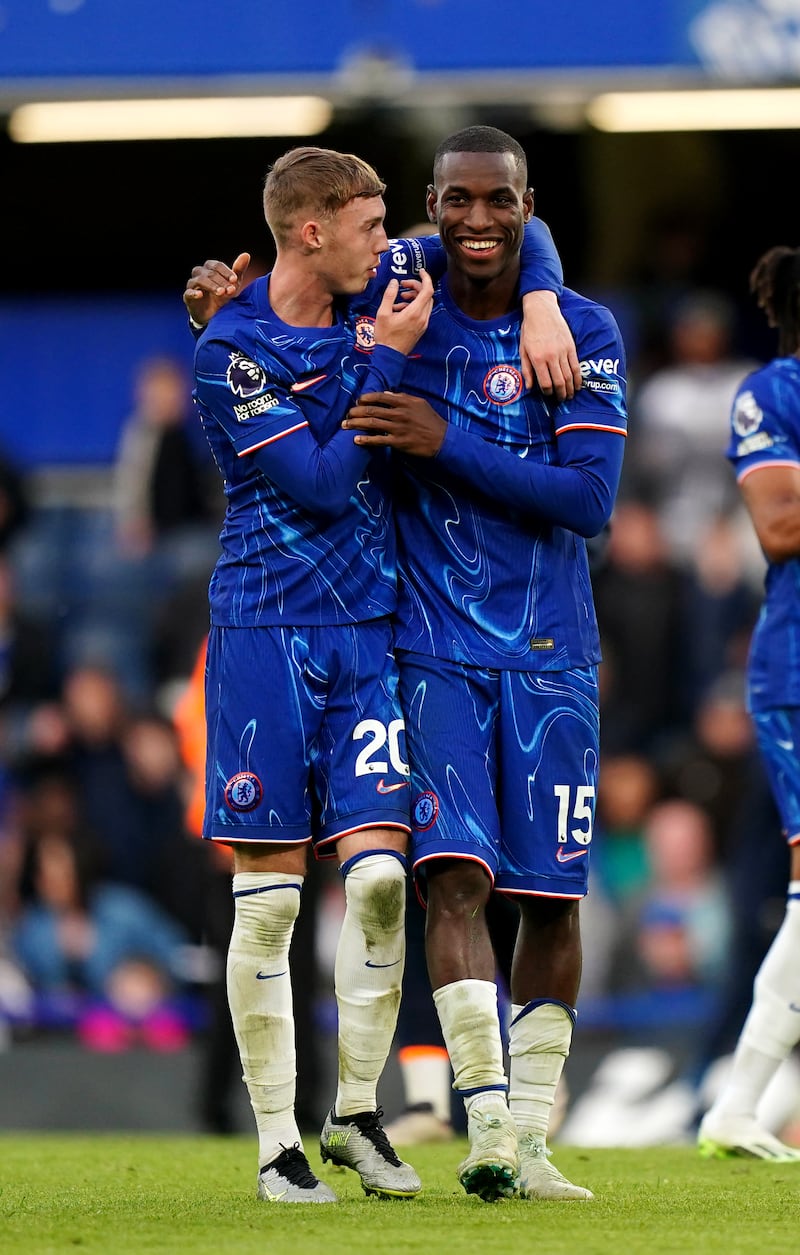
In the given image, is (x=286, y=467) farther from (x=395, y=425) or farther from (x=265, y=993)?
(x=265, y=993)

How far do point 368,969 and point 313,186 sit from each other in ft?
5.46

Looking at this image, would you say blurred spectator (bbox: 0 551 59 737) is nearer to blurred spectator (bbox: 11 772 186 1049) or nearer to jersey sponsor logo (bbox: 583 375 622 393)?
blurred spectator (bbox: 11 772 186 1049)

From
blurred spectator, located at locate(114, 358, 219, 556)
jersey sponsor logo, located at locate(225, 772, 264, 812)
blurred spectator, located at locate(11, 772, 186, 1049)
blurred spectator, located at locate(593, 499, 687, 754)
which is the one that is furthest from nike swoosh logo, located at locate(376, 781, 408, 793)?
blurred spectator, located at locate(114, 358, 219, 556)

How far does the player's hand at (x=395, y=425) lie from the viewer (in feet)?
14.2

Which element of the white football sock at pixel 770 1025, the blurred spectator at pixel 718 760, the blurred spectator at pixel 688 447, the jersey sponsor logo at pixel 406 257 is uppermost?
the blurred spectator at pixel 688 447

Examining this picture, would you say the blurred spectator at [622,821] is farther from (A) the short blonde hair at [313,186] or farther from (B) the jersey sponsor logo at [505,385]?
(A) the short blonde hair at [313,186]

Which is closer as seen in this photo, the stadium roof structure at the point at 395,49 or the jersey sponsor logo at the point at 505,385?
the jersey sponsor logo at the point at 505,385

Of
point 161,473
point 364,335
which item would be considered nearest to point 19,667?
point 161,473

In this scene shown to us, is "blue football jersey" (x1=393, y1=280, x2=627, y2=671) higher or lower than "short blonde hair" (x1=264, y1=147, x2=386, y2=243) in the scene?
lower

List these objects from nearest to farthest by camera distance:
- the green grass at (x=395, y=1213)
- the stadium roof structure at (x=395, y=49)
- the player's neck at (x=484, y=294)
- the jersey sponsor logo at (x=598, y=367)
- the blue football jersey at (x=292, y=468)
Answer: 1. the green grass at (x=395, y=1213)
2. the blue football jersey at (x=292, y=468)
3. the jersey sponsor logo at (x=598, y=367)
4. the player's neck at (x=484, y=294)
5. the stadium roof structure at (x=395, y=49)

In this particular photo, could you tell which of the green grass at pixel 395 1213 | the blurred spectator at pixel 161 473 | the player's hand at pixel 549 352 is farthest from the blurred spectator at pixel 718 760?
the player's hand at pixel 549 352

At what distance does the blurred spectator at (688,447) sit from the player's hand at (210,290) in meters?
7.56

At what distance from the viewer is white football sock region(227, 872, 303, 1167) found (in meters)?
4.32

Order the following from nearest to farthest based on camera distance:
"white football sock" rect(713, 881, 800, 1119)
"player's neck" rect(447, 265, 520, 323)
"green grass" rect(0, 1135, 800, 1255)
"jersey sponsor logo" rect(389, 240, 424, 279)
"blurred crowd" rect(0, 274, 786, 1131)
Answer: "green grass" rect(0, 1135, 800, 1255)
"player's neck" rect(447, 265, 520, 323)
"jersey sponsor logo" rect(389, 240, 424, 279)
"white football sock" rect(713, 881, 800, 1119)
"blurred crowd" rect(0, 274, 786, 1131)
